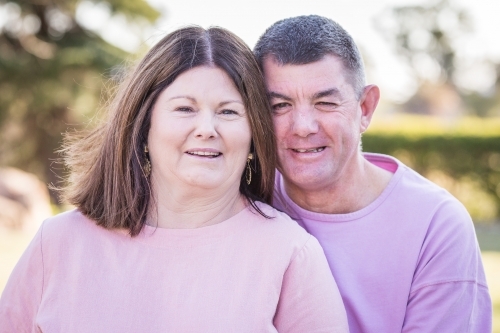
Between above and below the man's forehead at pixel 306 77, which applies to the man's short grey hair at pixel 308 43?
above

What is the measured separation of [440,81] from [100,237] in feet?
184

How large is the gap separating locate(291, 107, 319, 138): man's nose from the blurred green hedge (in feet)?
36.9

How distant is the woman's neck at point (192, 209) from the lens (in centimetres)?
270

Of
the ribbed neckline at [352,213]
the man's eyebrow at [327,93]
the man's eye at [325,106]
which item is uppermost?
the man's eyebrow at [327,93]

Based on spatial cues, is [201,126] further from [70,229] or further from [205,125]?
[70,229]

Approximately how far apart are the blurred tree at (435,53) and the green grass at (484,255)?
45249 millimetres

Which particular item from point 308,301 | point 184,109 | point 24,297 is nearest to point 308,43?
point 184,109

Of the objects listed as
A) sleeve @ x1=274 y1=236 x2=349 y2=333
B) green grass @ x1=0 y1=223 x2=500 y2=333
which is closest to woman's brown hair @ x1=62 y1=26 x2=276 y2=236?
sleeve @ x1=274 y1=236 x2=349 y2=333

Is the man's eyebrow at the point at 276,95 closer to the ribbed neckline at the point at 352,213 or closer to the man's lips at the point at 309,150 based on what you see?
the man's lips at the point at 309,150

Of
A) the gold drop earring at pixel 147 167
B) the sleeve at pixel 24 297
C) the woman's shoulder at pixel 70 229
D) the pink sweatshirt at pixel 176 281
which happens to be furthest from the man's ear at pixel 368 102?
the sleeve at pixel 24 297

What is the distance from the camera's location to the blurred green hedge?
1334cm

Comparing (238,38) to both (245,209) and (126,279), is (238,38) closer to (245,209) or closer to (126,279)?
(245,209)

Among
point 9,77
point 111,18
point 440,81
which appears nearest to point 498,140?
point 111,18

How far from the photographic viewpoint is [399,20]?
56594 mm
